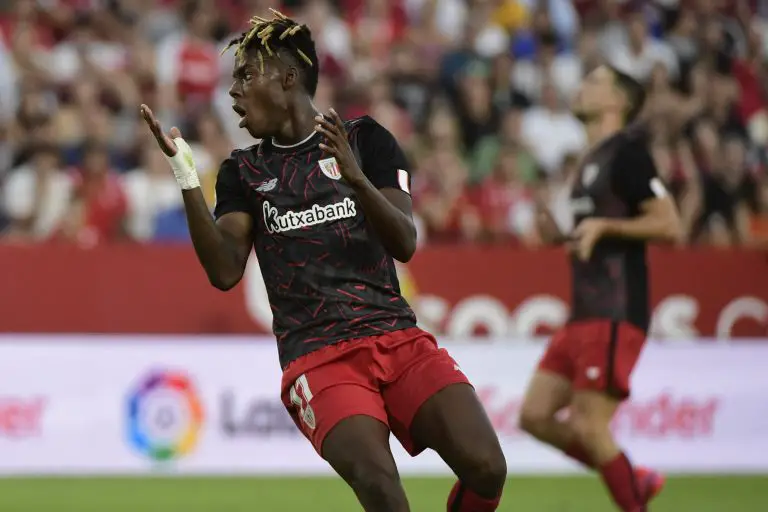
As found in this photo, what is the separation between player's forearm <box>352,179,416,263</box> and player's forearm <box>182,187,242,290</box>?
570 mm

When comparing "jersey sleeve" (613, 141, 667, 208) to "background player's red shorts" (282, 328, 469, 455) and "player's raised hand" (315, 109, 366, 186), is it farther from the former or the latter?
"player's raised hand" (315, 109, 366, 186)

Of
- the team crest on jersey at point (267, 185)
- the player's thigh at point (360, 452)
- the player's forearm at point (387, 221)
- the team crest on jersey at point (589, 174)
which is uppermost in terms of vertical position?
the team crest on jersey at point (267, 185)

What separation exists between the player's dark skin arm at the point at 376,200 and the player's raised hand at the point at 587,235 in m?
2.11

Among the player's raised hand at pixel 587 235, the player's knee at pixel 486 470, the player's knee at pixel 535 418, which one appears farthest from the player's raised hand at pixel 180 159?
the player's knee at pixel 535 418

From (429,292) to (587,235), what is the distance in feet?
14.9

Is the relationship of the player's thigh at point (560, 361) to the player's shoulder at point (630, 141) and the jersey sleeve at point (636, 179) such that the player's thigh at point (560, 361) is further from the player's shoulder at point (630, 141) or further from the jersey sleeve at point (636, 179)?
the player's shoulder at point (630, 141)

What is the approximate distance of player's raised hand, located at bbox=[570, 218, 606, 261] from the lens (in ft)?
23.1

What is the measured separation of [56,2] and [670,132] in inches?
270

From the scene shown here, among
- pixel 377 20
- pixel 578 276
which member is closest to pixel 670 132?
pixel 377 20

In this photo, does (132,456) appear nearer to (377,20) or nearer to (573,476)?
(573,476)

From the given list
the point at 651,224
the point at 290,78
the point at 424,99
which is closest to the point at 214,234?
the point at 290,78

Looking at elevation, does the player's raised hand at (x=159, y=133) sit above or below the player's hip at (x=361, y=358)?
above

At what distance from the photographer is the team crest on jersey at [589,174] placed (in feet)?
24.5

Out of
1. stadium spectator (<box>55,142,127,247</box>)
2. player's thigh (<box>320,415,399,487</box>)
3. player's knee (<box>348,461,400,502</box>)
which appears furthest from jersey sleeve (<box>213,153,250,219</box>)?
stadium spectator (<box>55,142,127,247</box>)
